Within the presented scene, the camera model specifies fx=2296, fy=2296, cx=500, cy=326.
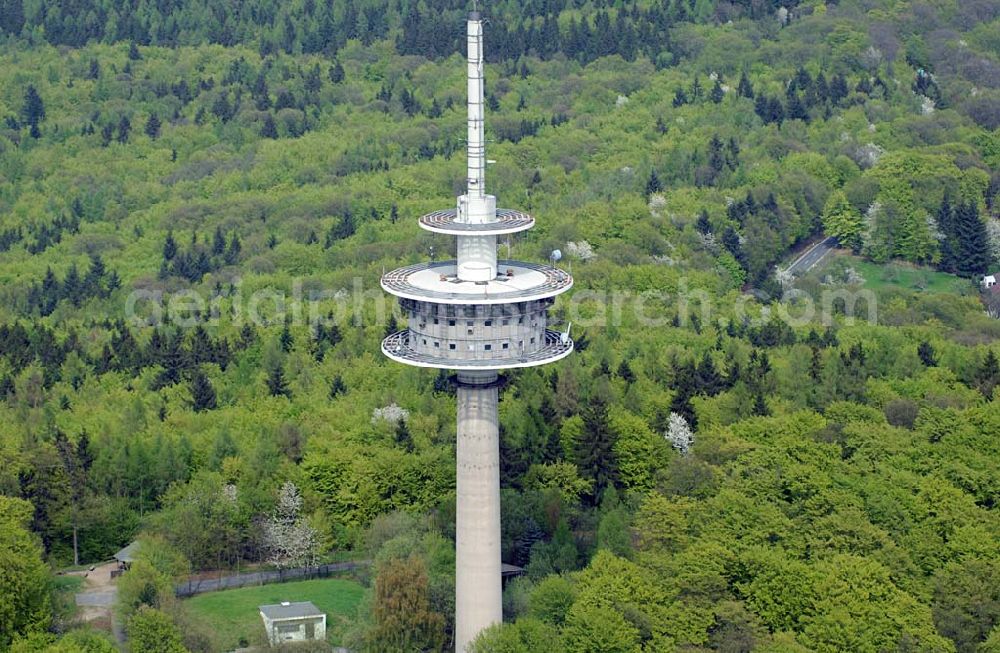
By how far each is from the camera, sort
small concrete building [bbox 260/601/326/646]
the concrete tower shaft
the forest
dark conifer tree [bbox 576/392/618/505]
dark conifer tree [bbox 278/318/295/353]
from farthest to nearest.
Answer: dark conifer tree [bbox 278/318/295/353] → dark conifer tree [bbox 576/392/618/505] → small concrete building [bbox 260/601/326/646] → the forest → the concrete tower shaft

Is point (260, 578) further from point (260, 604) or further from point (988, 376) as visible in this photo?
point (988, 376)

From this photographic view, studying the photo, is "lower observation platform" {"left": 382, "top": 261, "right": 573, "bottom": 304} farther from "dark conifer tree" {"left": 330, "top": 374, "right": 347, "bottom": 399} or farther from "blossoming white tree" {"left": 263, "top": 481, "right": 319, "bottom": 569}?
"dark conifer tree" {"left": 330, "top": 374, "right": 347, "bottom": 399}

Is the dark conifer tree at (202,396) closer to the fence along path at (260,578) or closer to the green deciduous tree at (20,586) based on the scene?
the fence along path at (260,578)

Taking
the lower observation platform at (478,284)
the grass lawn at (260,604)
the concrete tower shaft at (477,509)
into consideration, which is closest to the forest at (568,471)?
the grass lawn at (260,604)

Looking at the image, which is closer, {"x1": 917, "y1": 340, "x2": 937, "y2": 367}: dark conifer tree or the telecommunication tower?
the telecommunication tower

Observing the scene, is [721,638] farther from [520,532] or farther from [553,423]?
[553,423]

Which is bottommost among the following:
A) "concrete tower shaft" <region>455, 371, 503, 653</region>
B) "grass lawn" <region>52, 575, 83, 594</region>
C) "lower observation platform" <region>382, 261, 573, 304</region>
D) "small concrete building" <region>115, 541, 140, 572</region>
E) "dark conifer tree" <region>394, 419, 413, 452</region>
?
"grass lawn" <region>52, 575, 83, 594</region>

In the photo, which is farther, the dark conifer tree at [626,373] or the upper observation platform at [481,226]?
the dark conifer tree at [626,373]

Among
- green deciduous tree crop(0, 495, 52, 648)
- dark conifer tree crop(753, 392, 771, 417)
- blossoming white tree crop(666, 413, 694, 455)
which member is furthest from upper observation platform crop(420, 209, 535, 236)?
dark conifer tree crop(753, 392, 771, 417)
